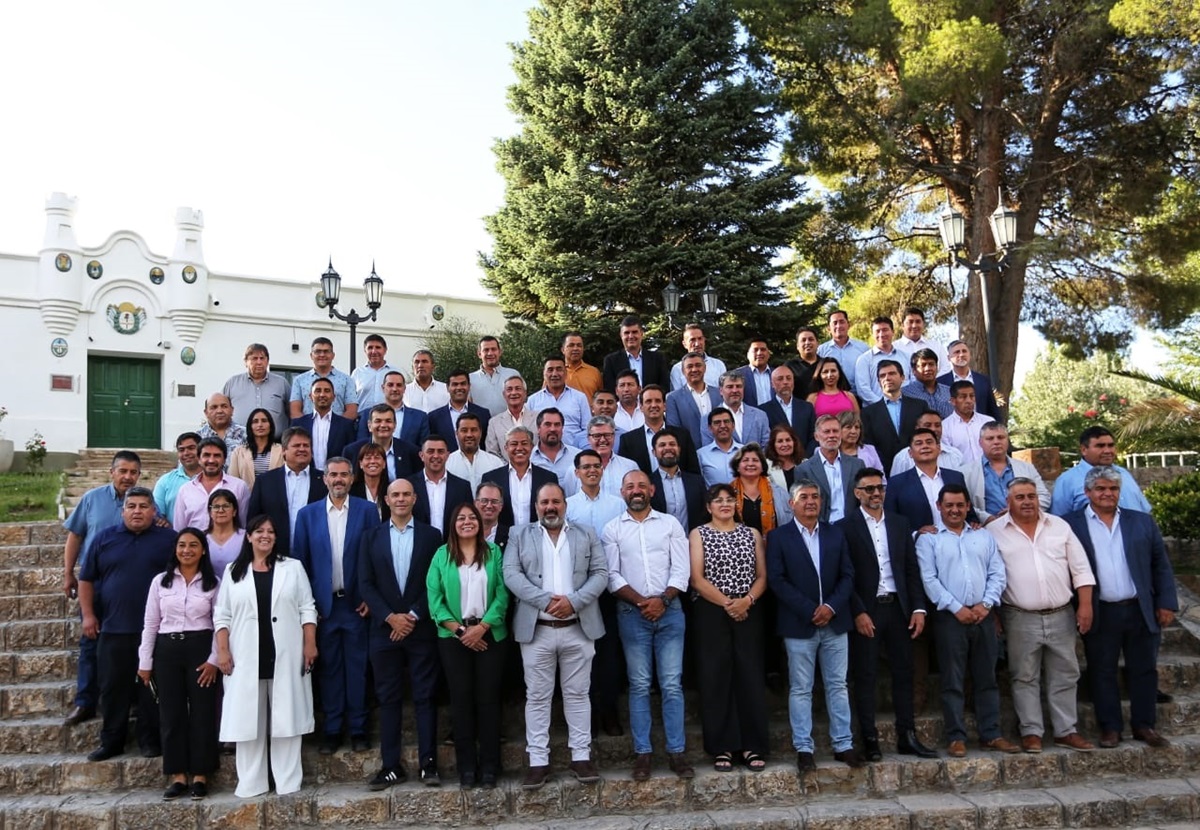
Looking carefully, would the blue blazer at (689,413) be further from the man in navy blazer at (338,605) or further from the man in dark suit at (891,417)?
the man in navy blazer at (338,605)

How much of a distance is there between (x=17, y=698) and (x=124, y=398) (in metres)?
14.8

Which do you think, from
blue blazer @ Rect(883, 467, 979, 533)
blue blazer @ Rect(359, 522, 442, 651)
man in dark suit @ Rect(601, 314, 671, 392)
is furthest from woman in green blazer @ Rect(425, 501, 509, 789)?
man in dark suit @ Rect(601, 314, 671, 392)

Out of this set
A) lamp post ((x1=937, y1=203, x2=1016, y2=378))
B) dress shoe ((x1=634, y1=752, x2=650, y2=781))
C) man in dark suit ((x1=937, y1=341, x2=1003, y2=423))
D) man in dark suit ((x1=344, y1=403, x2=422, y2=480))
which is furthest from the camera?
lamp post ((x1=937, y1=203, x2=1016, y2=378))

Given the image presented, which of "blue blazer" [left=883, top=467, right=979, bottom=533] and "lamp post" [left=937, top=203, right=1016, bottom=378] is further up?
"lamp post" [left=937, top=203, right=1016, bottom=378]

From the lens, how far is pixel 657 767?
5699mm

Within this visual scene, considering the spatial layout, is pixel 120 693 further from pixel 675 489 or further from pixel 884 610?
pixel 884 610

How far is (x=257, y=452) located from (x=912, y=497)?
4.64m

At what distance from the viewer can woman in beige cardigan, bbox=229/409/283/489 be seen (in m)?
6.68

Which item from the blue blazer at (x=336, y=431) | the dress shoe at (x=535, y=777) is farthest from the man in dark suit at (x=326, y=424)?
the dress shoe at (x=535, y=777)

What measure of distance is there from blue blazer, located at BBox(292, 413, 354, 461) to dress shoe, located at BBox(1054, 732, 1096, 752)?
203 inches

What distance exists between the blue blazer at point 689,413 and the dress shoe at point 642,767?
8.42ft

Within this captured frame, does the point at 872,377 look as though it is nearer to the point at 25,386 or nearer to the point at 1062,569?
the point at 1062,569

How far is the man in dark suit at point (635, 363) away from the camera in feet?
26.6

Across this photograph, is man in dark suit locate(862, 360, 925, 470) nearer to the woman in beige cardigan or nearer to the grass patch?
the woman in beige cardigan
